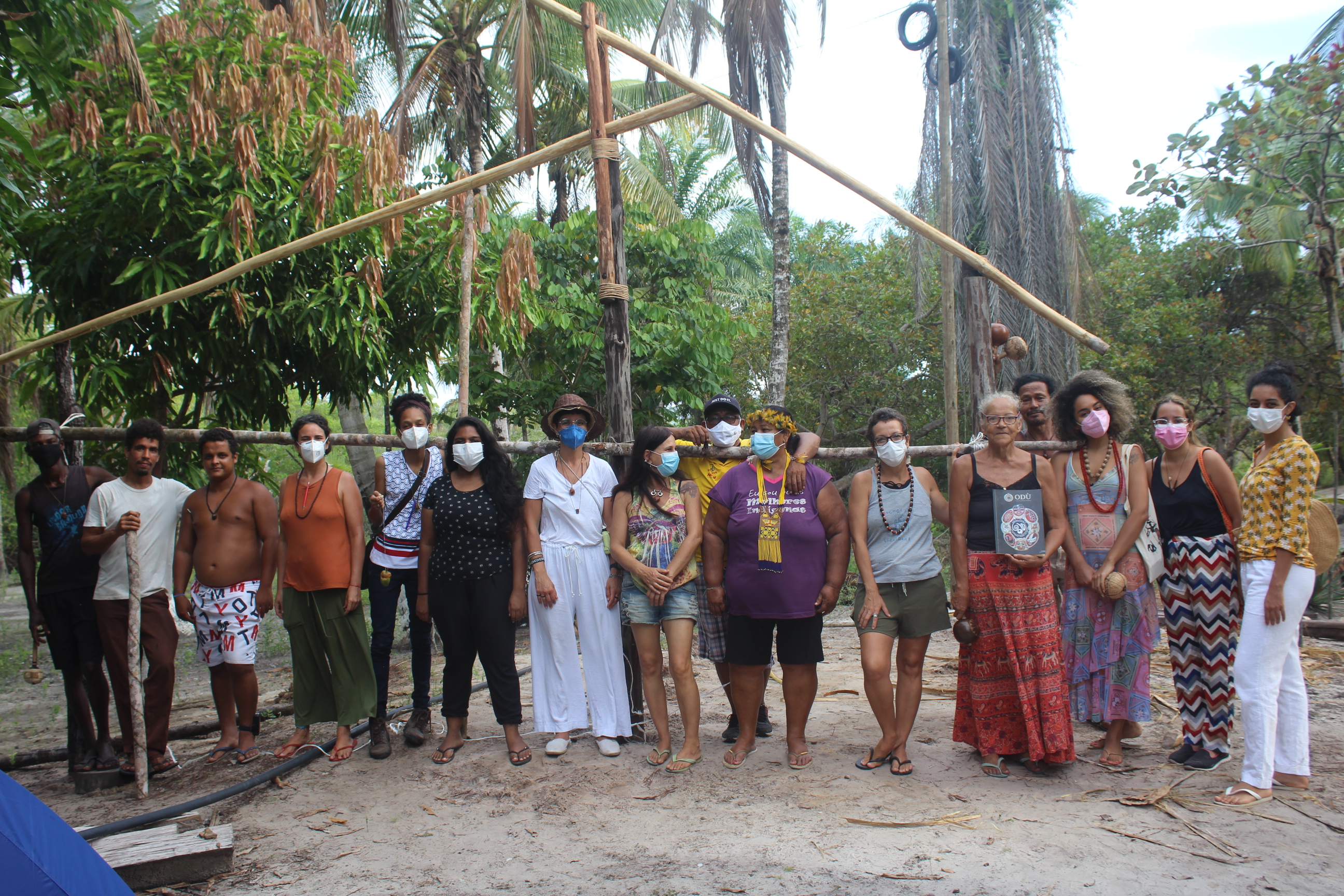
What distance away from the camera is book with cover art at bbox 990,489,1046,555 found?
169 inches

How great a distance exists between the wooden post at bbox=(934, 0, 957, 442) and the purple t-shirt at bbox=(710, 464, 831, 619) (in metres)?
5.05

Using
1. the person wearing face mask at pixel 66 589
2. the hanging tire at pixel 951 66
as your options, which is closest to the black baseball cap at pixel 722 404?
the person wearing face mask at pixel 66 589

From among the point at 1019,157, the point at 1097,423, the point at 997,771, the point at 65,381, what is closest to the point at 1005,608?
the point at 997,771

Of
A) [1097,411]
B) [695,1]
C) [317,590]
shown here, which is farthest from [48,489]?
[695,1]

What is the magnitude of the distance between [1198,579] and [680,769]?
267 centimetres

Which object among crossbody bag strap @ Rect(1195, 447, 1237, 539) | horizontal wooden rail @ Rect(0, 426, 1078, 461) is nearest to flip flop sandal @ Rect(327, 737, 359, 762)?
horizontal wooden rail @ Rect(0, 426, 1078, 461)

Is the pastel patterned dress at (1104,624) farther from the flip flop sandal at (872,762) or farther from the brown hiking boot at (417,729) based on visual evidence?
the brown hiking boot at (417,729)

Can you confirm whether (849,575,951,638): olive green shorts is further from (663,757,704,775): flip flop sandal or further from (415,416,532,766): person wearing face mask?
(415,416,532,766): person wearing face mask

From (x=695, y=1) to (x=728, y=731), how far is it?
10.6 meters

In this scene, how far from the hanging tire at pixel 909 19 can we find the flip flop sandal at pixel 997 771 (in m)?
4.92

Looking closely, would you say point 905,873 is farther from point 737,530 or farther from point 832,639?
point 832,639

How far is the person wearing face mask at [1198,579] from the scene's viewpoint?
14.1 feet

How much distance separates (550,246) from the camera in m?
12.0

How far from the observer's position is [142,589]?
4.83 meters
